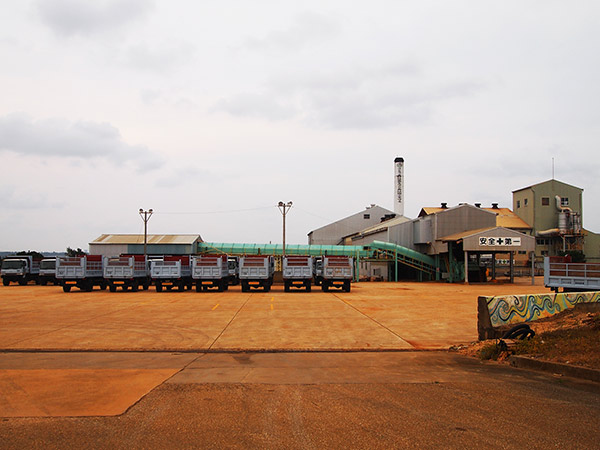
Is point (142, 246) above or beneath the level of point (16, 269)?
above

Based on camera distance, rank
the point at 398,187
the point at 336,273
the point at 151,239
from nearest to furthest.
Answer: the point at 336,273
the point at 151,239
the point at 398,187

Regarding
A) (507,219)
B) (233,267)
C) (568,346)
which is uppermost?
(507,219)

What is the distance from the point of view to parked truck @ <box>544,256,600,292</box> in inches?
906

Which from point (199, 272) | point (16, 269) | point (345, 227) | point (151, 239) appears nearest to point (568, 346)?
point (199, 272)

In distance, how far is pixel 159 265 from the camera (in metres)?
35.3

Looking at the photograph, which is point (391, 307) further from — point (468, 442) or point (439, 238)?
point (439, 238)

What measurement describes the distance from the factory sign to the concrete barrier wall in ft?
107

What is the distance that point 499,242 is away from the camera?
47.2 m

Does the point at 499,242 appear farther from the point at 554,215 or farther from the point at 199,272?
the point at 554,215

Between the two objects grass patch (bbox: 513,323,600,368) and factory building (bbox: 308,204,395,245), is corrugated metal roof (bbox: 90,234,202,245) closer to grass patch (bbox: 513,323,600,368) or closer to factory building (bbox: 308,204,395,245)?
factory building (bbox: 308,204,395,245)

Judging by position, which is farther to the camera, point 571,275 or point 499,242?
point 499,242

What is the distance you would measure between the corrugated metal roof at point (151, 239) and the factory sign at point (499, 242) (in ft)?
127

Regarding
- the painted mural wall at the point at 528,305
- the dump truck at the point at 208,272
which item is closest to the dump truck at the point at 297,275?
the dump truck at the point at 208,272

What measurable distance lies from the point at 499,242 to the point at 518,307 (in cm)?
3526
